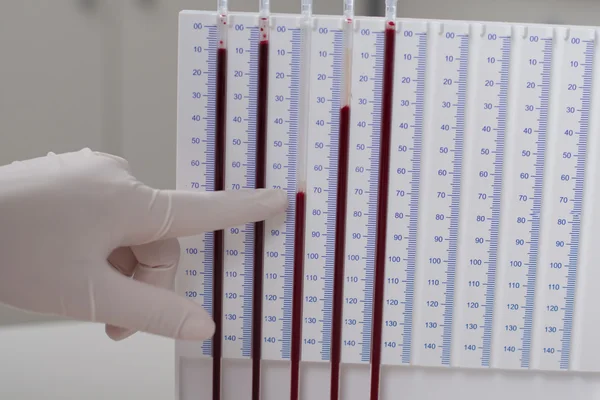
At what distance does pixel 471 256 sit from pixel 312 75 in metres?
0.36

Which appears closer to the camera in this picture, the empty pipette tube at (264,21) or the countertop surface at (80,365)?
the empty pipette tube at (264,21)

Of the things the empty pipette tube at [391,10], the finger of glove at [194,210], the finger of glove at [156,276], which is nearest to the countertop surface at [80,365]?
the finger of glove at [156,276]

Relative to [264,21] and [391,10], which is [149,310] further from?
[391,10]

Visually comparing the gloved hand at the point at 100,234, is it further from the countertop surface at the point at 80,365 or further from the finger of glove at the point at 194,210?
the countertop surface at the point at 80,365

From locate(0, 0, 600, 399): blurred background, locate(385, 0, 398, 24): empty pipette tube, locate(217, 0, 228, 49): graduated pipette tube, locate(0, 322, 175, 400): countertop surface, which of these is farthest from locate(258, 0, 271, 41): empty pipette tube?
locate(0, 0, 600, 399): blurred background

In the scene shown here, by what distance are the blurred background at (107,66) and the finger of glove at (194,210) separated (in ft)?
3.72

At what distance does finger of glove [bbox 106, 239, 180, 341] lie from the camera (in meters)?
0.89

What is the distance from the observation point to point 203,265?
942mm

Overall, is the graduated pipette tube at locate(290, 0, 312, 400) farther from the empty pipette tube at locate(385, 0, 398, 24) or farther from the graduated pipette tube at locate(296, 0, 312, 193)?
the empty pipette tube at locate(385, 0, 398, 24)

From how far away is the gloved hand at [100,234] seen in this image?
0.79 metres

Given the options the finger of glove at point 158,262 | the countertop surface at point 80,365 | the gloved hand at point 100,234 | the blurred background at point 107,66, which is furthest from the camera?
the blurred background at point 107,66

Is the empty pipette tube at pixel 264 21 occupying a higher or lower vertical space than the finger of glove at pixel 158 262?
higher

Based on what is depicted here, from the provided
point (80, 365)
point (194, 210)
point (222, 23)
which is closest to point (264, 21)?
point (222, 23)

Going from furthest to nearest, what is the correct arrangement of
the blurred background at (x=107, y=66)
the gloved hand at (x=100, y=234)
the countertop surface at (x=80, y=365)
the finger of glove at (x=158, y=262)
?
the blurred background at (x=107, y=66) < the countertop surface at (x=80, y=365) < the finger of glove at (x=158, y=262) < the gloved hand at (x=100, y=234)
